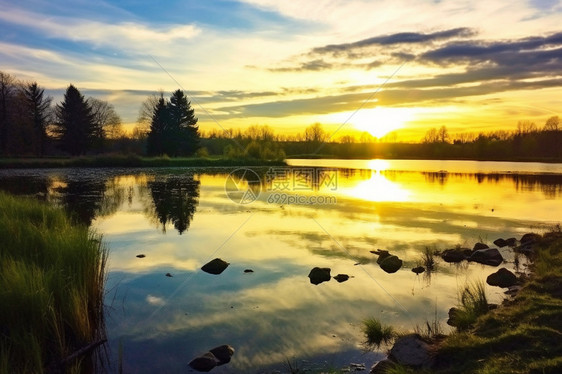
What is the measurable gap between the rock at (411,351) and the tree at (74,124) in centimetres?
6749

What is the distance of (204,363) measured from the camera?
762cm

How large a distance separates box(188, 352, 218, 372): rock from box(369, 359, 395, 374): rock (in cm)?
282

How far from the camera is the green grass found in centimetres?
635

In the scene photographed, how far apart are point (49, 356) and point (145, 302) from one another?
12.2 ft

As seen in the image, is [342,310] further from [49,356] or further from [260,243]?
[260,243]

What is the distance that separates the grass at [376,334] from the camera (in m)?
8.57

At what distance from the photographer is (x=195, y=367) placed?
7.59m

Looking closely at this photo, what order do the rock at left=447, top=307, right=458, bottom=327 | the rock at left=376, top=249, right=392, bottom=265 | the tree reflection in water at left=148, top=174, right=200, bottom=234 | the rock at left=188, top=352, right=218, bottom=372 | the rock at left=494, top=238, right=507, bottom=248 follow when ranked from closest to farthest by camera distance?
the rock at left=188, top=352, right=218, bottom=372 < the rock at left=447, top=307, right=458, bottom=327 < the rock at left=376, top=249, right=392, bottom=265 < the rock at left=494, top=238, right=507, bottom=248 < the tree reflection in water at left=148, top=174, right=200, bottom=234

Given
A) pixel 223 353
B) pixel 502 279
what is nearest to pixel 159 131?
pixel 502 279

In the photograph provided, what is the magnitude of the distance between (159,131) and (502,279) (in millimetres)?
69353

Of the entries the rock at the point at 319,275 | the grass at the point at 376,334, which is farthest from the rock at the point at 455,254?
the grass at the point at 376,334

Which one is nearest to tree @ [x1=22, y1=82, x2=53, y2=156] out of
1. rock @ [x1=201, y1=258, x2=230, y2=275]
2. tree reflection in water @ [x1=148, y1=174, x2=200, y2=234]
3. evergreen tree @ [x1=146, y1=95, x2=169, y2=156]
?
evergreen tree @ [x1=146, y1=95, x2=169, y2=156]

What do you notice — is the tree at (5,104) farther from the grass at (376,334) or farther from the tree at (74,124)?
the grass at (376,334)

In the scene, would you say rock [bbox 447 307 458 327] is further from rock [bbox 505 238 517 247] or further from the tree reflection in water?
the tree reflection in water
